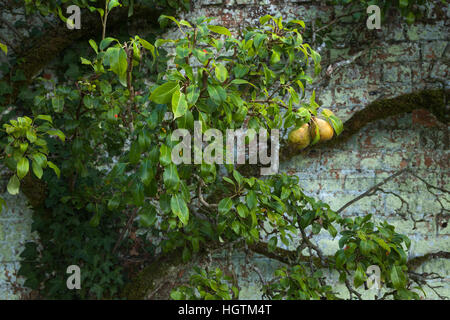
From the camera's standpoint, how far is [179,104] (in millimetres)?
1009

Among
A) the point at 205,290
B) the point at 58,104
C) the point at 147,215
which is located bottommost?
the point at 205,290

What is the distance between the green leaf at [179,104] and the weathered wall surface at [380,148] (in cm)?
116

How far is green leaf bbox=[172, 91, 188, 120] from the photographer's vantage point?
3.27 ft

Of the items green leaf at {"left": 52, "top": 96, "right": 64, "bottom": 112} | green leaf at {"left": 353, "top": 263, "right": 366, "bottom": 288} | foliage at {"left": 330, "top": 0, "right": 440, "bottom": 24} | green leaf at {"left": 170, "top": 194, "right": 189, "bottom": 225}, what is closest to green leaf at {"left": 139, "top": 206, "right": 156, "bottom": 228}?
green leaf at {"left": 170, "top": 194, "right": 189, "bottom": 225}

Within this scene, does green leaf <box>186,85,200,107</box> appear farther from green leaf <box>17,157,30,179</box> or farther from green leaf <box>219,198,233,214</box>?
green leaf <box>17,157,30,179</box>

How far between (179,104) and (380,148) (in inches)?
54.3

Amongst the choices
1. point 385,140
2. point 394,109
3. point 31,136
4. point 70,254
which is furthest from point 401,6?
point 70,254

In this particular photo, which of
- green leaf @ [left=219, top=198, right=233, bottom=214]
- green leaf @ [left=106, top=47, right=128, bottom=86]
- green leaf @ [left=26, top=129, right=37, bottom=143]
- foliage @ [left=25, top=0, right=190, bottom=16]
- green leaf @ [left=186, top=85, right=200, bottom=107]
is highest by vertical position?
foliage @ [left=25, top=0, right=190, bottom=16]

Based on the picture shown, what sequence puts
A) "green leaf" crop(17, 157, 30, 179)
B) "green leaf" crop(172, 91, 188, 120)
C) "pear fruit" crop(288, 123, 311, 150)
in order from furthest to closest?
1. "pear fruit" crop(288, 123, 311, 150)
2. "green leaf" crop(17, 157, 30, 179)
3. "green leaf" crop(172, 91, 188, 120)

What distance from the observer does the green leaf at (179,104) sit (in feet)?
3.27

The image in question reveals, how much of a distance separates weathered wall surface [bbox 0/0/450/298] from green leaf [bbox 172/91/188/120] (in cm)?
116

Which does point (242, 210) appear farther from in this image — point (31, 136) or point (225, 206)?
point (31, 136)

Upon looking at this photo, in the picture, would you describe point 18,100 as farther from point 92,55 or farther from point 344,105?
point 344,105

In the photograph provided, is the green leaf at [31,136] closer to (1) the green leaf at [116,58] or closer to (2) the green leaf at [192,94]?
(1) the green leaf at [116,58]
